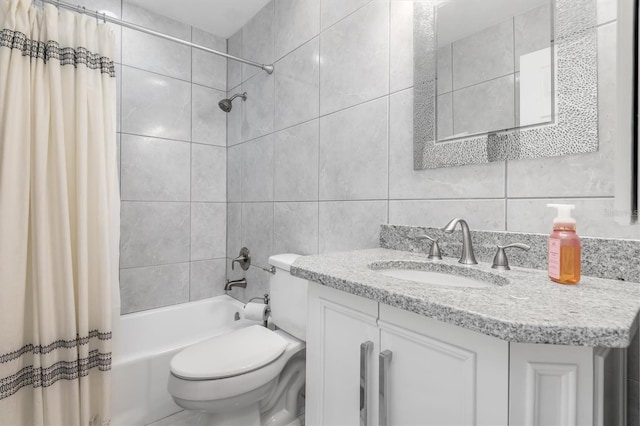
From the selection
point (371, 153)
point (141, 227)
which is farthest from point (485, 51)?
point (141, 227)

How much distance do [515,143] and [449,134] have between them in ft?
0.72

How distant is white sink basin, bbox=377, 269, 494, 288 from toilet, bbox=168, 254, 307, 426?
536 millimetres

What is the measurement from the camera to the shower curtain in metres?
1.27

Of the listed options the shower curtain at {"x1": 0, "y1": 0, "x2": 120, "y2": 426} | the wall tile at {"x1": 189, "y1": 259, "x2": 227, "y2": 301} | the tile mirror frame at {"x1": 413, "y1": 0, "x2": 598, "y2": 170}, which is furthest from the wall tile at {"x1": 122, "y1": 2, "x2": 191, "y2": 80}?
the tile mirror frame at {"x1": 413, "y1": 0, "x2": 598, "y2": 170}

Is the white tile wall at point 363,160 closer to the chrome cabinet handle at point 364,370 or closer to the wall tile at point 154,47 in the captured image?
the wall tile at point 154,47

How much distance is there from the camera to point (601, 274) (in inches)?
29.4

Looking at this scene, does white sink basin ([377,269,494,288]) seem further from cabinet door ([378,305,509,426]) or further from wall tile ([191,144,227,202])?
wall tile ([191,144,227,202])

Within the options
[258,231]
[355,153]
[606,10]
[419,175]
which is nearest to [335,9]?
[355,153]

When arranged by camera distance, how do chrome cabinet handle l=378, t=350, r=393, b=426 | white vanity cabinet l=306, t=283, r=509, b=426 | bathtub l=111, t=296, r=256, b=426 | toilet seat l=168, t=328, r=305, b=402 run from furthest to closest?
bathtub l=111, t=296, r=256, b=426 < toilet seat l=168, t=328, r=305, b=402 < chrome cabinet handle l=378, t=350, r=393, b=426 < white vanity cabinet l=306, t=283, r=509, b=426

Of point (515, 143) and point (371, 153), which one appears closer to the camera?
point (515, 143)

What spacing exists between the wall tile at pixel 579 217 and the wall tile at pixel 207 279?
203cm

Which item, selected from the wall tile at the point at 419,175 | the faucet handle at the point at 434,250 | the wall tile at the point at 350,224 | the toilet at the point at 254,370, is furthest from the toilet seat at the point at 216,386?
the wall tile at the point at 419,175

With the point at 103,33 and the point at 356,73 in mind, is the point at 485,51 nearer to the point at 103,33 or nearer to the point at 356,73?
the point at 356,73

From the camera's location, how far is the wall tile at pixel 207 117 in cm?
227
